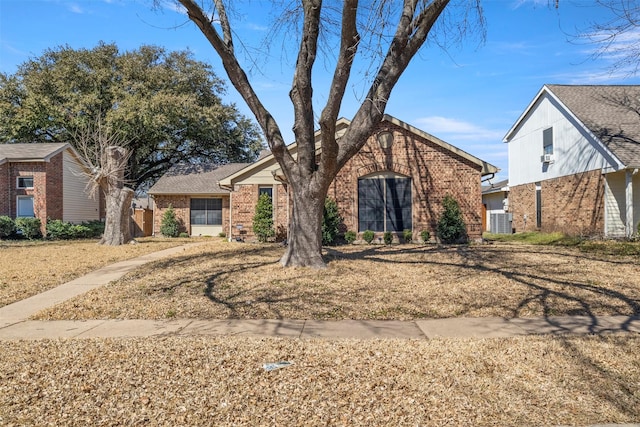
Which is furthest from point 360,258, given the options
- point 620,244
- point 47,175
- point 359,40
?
point 47,175

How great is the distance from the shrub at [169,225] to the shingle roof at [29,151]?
22.9ft

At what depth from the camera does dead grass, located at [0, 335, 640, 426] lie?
326 centimetres

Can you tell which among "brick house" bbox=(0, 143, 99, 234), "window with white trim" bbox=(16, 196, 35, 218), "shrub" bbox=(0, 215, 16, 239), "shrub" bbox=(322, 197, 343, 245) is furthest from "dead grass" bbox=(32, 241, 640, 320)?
"window with white trim" bbox=(16, 196, 35, 218)

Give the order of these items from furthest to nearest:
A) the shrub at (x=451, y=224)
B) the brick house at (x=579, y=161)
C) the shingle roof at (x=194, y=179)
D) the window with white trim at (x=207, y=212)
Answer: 1. the window with white trim at (x=207, y=212)
2. the shingle roof at (x=194, y=179)
3. the brick house at (x=579, y=161)
4. the shrub at (x=451, y=224)

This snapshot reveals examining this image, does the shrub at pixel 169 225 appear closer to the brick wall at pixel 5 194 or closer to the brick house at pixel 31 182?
the brick house at pixel 31 182

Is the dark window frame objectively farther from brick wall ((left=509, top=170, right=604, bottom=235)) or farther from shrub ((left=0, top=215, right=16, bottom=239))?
brick wall ((left=509, top=170, right=604, bottom=235))

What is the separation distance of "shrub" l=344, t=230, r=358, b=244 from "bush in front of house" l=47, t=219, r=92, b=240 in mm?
16618

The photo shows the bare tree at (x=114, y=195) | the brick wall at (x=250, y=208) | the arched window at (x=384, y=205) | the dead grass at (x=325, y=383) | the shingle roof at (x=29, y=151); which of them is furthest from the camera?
the shingle roof at (x=29, y=151)

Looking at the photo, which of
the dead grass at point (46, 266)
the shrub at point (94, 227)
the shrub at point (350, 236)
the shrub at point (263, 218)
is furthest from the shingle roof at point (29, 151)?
the shrub at point (350, 236)

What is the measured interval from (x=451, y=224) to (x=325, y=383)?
1325 cm

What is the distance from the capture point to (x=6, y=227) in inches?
898

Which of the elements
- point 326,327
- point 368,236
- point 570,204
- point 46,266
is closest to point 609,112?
point 570,204

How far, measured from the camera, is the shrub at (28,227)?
2319 cm

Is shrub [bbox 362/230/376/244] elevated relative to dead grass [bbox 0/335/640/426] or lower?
elevated
